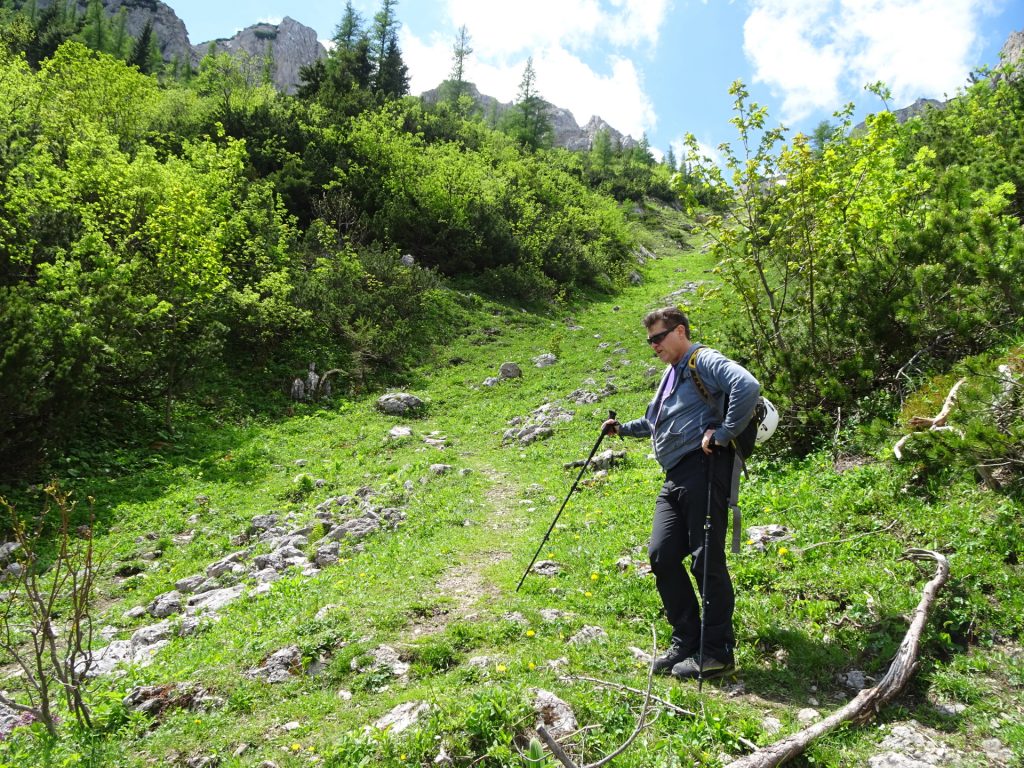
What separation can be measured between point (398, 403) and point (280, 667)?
12085mm

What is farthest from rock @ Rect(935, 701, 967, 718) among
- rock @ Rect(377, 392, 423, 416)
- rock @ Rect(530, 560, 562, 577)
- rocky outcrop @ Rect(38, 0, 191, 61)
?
rocky outcrop @ Rect(38, 0, 191, 61)

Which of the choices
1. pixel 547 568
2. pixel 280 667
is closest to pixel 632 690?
pixel 547 568

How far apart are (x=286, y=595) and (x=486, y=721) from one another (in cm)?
394

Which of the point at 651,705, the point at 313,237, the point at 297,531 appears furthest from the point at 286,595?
the point at 313,237

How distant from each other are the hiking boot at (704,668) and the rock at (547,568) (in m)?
2.54

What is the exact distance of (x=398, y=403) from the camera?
1714 centimetres

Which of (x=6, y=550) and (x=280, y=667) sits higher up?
(x=6, y=550)

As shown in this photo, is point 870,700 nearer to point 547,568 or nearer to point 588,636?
point 588,636

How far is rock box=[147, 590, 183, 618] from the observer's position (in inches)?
283

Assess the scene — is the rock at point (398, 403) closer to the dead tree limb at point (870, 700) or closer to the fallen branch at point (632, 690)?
the fallen branch at point (632, 690)

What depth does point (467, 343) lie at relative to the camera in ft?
76.5

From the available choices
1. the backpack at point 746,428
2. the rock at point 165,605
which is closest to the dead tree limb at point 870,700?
the backpack at point 746,428

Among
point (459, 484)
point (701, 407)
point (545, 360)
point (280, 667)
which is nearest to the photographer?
point (701, 407)

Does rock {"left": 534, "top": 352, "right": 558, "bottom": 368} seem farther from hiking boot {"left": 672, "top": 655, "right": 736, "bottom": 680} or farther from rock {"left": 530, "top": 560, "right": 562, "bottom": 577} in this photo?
hiking boot {"left": 672, "top": 655, "right": 736, "bottom": 680}
